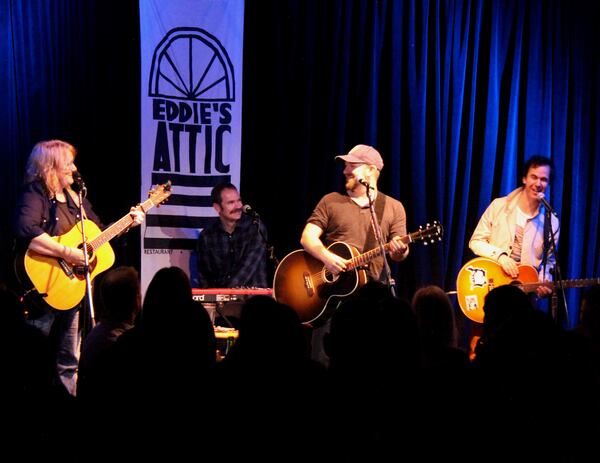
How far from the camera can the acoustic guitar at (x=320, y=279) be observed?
6.15 m

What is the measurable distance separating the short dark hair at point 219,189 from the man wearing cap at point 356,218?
923 mm

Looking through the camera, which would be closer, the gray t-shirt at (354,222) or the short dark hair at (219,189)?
the gray t-shirt at (354,222)

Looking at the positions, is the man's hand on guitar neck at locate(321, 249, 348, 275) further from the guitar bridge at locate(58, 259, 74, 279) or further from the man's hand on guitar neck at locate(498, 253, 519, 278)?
the guitar bridge at locate(58, 259, 74, 279)

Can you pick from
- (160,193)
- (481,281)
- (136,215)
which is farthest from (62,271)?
(481,281)

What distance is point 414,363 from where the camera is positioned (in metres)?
3.07

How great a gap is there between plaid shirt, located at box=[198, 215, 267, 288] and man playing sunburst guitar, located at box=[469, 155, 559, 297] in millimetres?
1883

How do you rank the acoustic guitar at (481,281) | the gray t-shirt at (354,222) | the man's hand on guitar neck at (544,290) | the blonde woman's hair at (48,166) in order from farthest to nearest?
the acoustic guitar at (481,281)
the man's hand on guitar neck at (544,290)
the gray t-shirt at (354,222)
the blonde woman's hair at (48,166)

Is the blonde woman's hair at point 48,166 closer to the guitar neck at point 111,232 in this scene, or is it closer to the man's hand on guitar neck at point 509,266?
the guitar neck at point 111,232

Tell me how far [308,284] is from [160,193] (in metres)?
1.48

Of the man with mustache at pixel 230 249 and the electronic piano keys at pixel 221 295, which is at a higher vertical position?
the man with mustache at pixel 230 249

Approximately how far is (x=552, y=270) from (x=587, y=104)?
8.05 ft

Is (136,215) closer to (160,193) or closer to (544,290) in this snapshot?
(160,193)

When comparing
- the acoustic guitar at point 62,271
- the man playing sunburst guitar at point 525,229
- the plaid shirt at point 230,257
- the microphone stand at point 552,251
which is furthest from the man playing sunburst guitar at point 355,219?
the acoustic guitar at point 62,271

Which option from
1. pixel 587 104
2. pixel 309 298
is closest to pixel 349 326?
pixel 309 298
